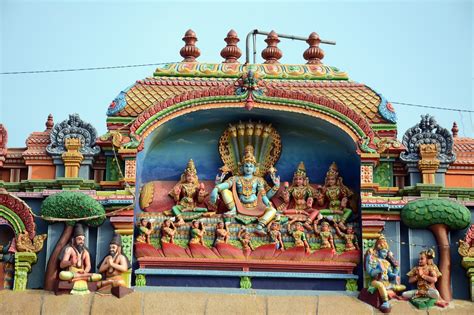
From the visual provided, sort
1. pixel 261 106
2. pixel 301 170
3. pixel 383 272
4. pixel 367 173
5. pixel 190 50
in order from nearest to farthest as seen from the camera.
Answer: pixel 383 272 < pixel 367 173 < pixel 261 106 < pixel 301 170 < pixel 190 50

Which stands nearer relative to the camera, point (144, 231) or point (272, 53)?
point (144, 231)

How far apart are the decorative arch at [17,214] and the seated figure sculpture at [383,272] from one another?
4.48 metres

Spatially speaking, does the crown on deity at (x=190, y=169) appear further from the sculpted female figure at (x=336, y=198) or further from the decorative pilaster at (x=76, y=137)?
the sculpted female figure at (x=336, y=198)

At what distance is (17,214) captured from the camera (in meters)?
16.8

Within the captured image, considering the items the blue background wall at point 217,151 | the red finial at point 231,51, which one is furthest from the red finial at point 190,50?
the blue background wall at point 217,151

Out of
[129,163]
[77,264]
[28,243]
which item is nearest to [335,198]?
[129,163]

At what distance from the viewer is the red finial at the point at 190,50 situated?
18.9 meters

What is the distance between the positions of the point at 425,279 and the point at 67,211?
4794mm

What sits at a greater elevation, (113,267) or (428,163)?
(428,163)

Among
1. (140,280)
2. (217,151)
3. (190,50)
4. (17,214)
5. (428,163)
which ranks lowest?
(140,280)

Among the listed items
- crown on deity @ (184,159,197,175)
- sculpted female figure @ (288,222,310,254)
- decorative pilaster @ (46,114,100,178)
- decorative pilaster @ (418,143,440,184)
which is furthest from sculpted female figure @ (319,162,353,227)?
decorative pilaster @ (46,114,100,178)

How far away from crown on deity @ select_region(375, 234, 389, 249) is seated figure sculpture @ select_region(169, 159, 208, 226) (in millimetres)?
2389

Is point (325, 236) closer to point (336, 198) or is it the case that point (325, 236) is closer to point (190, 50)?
point (336, 198)

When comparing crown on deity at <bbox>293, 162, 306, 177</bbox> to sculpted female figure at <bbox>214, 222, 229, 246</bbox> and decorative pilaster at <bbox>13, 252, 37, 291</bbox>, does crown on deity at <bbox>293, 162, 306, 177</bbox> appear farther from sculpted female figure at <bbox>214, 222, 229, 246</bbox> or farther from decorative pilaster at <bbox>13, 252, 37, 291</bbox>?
decorative pilaster at <bbox>13, 252, 37, 291</bbox>
